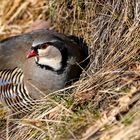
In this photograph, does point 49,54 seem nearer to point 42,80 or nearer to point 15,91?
point 42,80

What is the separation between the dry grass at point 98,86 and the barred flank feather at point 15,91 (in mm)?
248

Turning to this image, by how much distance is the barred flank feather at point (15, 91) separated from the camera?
556 centimetres

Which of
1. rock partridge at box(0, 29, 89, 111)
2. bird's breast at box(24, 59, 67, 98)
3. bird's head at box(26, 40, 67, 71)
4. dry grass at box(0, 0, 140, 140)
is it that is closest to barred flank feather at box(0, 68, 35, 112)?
rock partridge at box(0, 29, 89, 111)

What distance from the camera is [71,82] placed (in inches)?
216

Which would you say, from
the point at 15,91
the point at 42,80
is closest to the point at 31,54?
the point at 42,80

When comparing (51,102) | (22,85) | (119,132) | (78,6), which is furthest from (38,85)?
(119,132)

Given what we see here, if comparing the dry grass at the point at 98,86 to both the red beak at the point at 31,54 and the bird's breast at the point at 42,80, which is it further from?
the red beak at the point at 31,54

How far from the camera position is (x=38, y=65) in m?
5.44

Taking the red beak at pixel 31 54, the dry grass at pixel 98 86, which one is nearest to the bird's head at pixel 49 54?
the red beak at pixel 31 54

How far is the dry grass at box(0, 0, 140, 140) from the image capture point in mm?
4215

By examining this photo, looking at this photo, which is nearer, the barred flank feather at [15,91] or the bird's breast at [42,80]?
the bird's breast at [42,80]

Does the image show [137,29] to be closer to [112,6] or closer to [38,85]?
[112,6]

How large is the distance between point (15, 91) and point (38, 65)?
0.43 metres

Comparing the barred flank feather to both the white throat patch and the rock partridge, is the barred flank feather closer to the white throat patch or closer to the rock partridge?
the rock partridge
